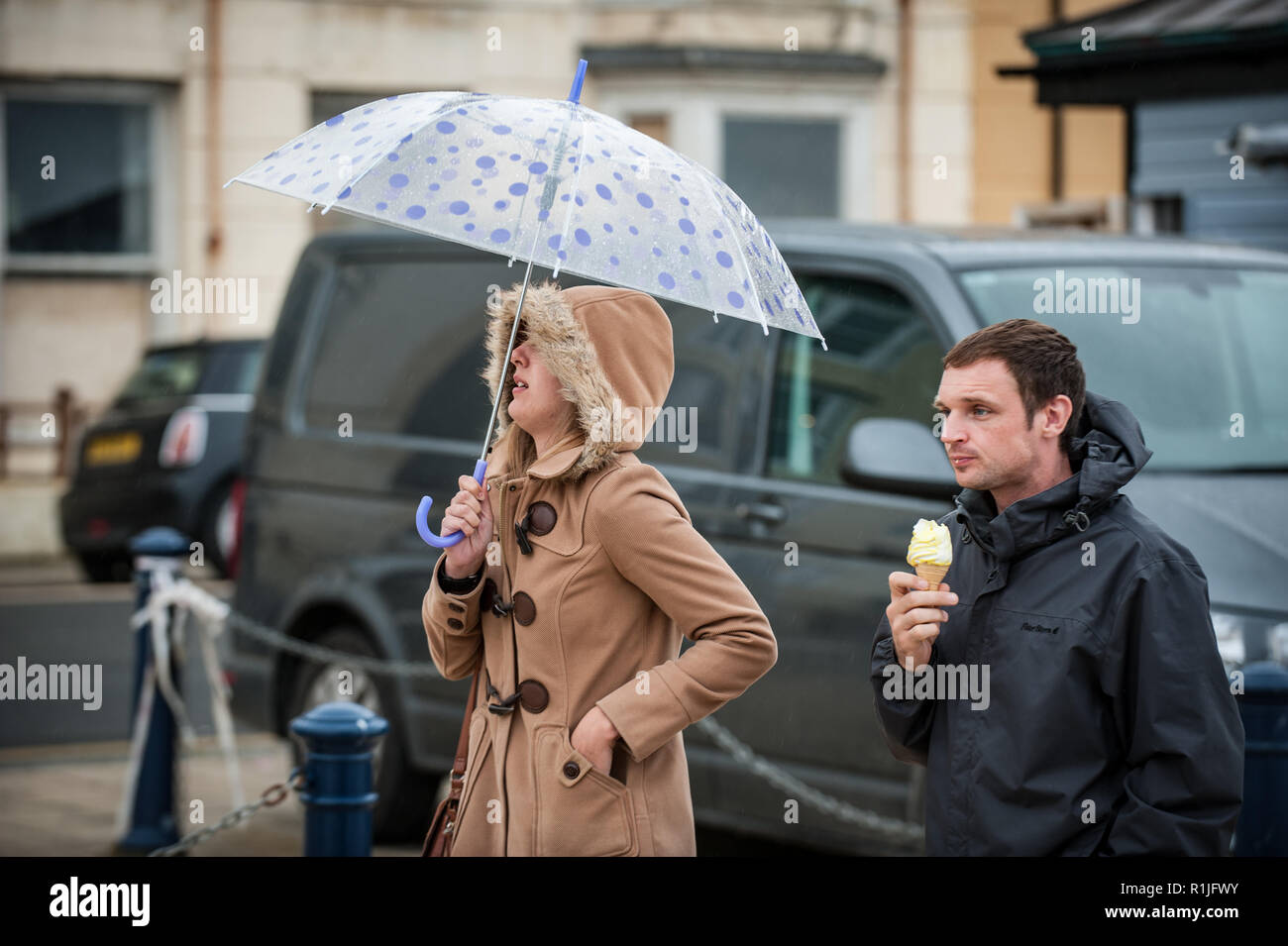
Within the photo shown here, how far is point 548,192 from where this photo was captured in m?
3.34

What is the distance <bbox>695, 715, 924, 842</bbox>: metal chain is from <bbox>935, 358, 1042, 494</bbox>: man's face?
218 cm

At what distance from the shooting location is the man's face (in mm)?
2984

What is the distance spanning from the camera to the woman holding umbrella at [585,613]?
320 centimetres

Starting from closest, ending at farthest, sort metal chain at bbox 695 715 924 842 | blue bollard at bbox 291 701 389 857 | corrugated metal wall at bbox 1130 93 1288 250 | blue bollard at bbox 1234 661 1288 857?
blue bollard at bbox 291 701 389 857
blue bollard at bbox 1234 661 1288 857
metal chain at bbox 695 715 924 842
corrugated metal wall at bbox 1130 93 1288 250

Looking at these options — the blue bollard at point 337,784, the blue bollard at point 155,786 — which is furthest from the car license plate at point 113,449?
the blue bollard at point 337,784

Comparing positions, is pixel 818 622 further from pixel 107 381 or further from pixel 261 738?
pixel 107 381

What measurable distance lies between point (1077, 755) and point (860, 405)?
8.75 ft

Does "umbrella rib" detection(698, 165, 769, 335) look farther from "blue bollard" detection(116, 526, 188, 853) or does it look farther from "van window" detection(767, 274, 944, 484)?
"blue bollard" detection(116, 526, 188, 853)

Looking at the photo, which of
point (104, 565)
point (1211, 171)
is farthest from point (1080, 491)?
point (104, 565)

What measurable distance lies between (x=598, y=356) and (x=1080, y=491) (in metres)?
0.92

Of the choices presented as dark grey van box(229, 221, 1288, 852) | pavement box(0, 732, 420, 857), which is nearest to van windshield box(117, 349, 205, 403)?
pavement box(0, 732, 420, 857)

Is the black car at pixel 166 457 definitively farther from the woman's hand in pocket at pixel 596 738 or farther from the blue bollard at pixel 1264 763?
the woman's hand in pocket at pixel 596 738

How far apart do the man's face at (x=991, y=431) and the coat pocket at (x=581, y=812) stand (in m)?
0.82
